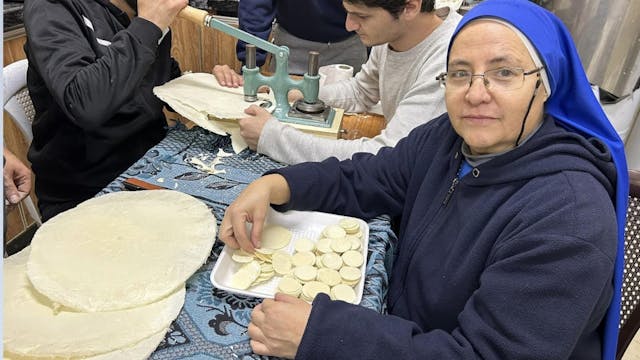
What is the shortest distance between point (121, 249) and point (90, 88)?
59 cm

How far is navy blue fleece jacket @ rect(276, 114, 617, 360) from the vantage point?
30.0 inches

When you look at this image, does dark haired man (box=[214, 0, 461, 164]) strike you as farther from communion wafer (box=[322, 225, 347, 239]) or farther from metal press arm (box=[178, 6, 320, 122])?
communion wafer (box=[322, 225, 347, 239])

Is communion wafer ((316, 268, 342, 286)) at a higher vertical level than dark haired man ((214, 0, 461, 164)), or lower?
lower

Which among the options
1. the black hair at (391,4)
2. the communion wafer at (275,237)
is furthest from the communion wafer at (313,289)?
the black hair at (391,4)

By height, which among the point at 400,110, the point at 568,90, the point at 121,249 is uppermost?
the point at 568,90

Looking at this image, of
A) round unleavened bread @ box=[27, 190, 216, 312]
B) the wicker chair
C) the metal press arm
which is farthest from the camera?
the metal press arm

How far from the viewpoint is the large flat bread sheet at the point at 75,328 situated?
2.54 feet

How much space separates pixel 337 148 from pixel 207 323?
0.73 m

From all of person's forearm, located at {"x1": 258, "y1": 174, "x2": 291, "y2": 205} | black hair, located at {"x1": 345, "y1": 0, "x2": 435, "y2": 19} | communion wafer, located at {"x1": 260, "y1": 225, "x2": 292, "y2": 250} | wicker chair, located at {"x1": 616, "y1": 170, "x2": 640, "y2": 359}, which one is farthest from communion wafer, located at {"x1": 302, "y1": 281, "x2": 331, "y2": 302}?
black hair, located at {"x1": 345, "y1": 0, "x2": 435, "y2": 19}

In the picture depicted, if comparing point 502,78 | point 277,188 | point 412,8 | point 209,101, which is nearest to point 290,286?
point 277,188

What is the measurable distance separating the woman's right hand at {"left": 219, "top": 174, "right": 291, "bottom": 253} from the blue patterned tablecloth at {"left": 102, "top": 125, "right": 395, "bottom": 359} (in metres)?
0.06

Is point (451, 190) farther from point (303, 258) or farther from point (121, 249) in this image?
point (121, 249)

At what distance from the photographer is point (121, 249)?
98cm

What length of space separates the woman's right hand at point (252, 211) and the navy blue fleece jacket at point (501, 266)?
0.26m
